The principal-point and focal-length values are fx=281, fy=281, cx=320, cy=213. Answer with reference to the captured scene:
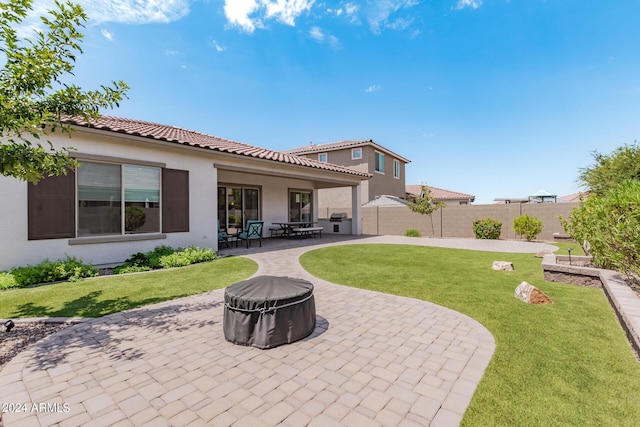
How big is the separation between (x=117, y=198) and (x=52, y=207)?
1475 millimetres

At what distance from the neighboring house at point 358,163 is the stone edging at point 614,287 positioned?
53.9ft

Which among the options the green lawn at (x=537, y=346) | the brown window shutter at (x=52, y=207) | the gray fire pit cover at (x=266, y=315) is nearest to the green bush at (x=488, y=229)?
the green lawn at (x=537, y=346)

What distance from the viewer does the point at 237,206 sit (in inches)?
590

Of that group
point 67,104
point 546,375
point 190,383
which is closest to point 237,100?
point 67,104

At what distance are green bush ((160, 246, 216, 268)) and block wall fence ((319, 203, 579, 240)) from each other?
12.9 meters

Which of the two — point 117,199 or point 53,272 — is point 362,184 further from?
point 53,272

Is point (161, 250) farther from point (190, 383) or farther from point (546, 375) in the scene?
point (546, 375)

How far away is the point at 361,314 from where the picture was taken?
4.72 meters

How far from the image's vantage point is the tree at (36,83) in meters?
3.07

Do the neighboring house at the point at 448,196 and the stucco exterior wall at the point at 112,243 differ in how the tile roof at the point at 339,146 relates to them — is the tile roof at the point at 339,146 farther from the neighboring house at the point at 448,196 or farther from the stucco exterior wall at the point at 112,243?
the stucco exterior wall at the point at 112,243

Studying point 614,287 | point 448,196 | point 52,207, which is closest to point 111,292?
point 52,207

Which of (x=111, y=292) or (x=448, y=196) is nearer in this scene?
(x=111, y=292)

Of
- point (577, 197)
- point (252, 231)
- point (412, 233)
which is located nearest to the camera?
point (577, 197)

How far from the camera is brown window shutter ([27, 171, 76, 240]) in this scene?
7.02 meters
